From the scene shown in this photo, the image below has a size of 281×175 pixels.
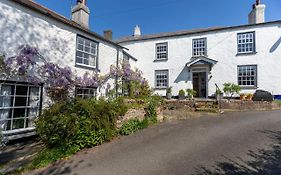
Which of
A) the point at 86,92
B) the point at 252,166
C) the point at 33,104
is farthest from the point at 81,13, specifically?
the point at 252,166

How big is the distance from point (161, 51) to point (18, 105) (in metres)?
14.9

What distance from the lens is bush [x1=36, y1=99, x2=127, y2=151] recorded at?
6.89 meters

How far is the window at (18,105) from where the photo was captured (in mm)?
8250

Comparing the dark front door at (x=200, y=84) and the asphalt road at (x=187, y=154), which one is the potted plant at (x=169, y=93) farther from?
the asphalt road at (x=187, y=154)

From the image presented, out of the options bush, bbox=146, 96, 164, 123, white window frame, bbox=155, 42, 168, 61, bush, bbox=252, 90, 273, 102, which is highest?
white window frame, bbox=155, 42, 168, 61

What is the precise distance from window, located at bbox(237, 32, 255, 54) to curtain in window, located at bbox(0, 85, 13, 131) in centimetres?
1744

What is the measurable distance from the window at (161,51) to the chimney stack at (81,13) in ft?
25.1

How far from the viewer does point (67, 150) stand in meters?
6.77

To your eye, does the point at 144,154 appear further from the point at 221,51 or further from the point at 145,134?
the point at 221,51

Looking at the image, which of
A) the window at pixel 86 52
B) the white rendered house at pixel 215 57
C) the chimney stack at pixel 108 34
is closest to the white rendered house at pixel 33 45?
the window at pixel 86 52

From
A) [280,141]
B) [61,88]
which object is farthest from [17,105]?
[280,141]

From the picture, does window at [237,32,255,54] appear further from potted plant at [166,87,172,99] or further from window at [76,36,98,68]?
window at [76,36,98,68]

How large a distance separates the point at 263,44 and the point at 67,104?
16.7 meters

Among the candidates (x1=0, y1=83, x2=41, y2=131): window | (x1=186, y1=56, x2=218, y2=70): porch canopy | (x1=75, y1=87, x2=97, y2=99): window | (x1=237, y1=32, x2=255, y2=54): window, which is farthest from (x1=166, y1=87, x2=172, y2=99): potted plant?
(x1=0, y1=83, x2=41, y2=131): window
